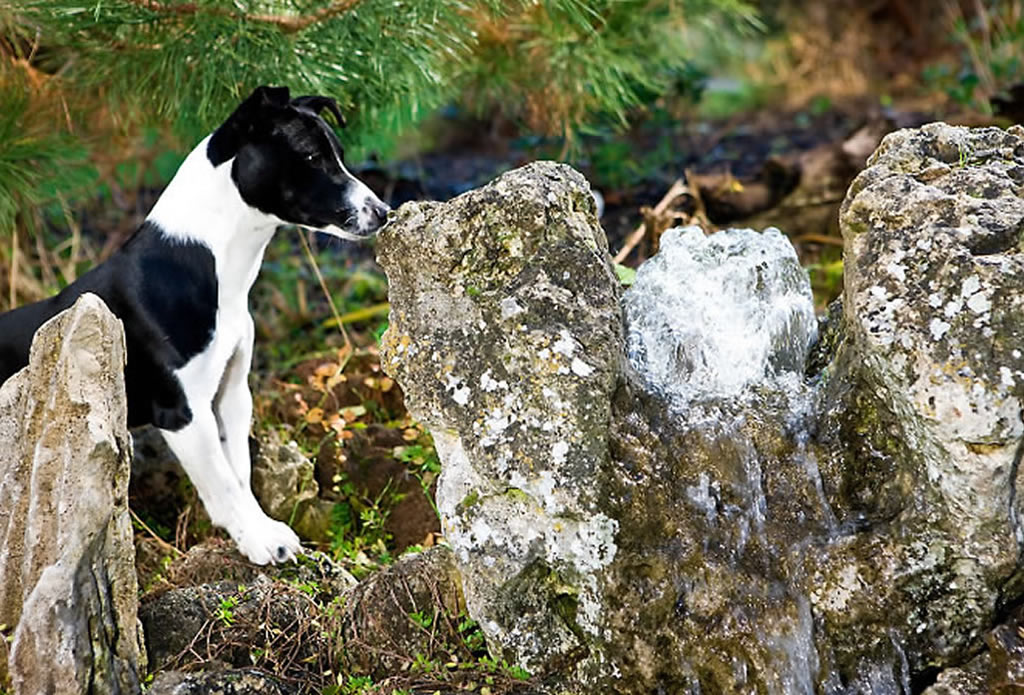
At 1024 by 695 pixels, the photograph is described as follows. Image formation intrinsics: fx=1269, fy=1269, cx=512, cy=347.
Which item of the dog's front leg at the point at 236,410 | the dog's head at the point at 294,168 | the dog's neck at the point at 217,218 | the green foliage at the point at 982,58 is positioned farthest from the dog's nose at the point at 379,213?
the green foliage at the point at 982,58

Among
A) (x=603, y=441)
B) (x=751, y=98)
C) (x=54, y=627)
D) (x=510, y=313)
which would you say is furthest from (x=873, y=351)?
(x=751, y=98)

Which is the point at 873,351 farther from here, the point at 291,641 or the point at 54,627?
the point at 54,627

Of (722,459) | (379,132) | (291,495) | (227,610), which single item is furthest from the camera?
(379,132)

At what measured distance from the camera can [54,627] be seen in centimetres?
255

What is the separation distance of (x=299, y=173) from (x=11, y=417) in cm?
92

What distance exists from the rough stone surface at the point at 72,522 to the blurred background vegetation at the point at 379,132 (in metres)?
0.91

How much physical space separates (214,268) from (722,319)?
4.35 feet

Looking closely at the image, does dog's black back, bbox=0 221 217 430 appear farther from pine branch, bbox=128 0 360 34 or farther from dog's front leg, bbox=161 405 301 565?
pine branch, bbox=128 0 360 34

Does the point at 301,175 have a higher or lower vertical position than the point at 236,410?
higher

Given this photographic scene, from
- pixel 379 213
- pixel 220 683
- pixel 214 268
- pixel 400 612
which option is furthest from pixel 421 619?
pixel 214 268

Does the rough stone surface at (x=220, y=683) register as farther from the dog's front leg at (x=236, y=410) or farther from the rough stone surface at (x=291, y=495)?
the rough stone surface at (x=291, y=495)

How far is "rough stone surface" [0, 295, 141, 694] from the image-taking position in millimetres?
2557

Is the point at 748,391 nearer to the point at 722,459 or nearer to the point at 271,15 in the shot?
the point at 722,459

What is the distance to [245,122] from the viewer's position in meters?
3.22
